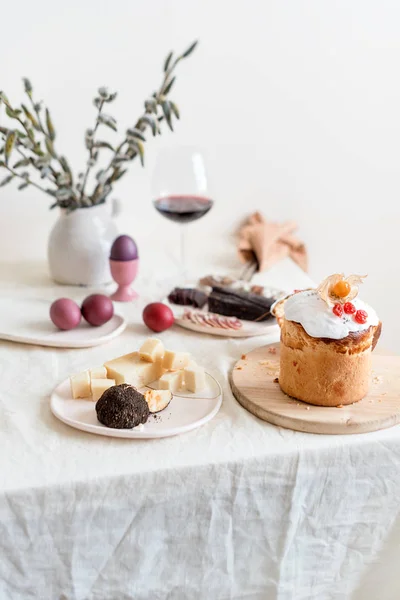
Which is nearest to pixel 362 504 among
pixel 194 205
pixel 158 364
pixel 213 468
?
pixel 213 468

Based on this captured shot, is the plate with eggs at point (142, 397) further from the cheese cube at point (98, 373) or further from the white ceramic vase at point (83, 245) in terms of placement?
the white ceramic vase at point (83, 245)

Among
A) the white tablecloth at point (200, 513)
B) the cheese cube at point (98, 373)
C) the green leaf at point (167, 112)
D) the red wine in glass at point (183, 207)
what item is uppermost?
the green leaf at point (167, 112)

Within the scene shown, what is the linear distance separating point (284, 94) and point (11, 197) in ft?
2.55

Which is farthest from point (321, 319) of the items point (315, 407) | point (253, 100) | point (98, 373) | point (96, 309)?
point (253, 100)

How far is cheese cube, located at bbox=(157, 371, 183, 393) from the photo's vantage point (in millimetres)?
1079

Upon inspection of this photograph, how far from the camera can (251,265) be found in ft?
5.71

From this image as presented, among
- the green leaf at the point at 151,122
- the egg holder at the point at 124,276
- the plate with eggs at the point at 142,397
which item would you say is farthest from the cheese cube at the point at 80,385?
the green leaf at the point at 151,122

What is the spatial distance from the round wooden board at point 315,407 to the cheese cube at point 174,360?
82mm

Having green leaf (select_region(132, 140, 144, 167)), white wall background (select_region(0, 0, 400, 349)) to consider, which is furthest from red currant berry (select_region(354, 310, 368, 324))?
white wall background (select_region(0, 0, 400, 349))

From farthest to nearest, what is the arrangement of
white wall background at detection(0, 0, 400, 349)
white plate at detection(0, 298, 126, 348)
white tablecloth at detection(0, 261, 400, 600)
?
1. white wall background at detection(0, 0, 400, 349)
2. white plate at detection(0, 298, 126, 348)
3. white tablecloth at detection(0, 261, 400, 600)

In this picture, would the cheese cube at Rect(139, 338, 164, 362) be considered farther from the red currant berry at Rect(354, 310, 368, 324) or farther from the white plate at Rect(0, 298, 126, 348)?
the red currant berry at Rect(354, 310, 368, 324)

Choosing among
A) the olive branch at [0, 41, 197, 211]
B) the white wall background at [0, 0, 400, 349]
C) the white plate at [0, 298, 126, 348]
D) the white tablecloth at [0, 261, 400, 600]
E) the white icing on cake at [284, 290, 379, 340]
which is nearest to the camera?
the white tablecloth at [0, 261, 400, 600]

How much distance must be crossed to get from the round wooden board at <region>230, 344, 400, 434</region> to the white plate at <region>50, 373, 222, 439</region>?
53 mm

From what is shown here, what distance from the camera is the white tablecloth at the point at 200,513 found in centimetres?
89
